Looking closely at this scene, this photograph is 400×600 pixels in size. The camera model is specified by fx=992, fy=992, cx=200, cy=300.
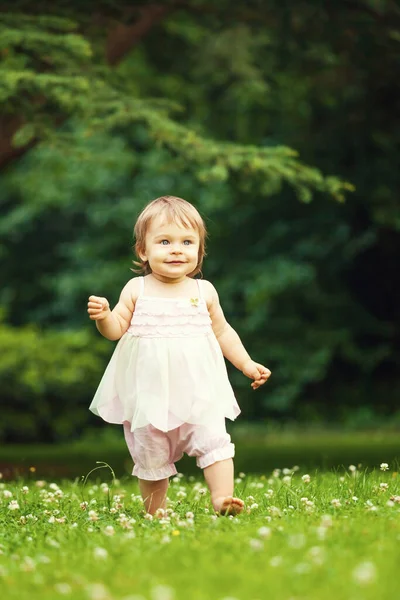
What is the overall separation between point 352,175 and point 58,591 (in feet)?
56.0

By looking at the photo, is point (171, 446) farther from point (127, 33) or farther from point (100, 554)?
point (127, 33)

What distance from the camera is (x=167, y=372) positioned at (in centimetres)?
541

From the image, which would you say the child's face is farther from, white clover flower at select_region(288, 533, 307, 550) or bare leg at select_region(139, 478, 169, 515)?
white clover flower at select_region(288, 533, 307, 550)

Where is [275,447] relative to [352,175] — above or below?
below

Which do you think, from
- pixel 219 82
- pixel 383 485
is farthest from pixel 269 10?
pixel 383 485

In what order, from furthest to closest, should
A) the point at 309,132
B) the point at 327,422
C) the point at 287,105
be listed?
the point at 327,422, the point at 309,132, the point at 287,105

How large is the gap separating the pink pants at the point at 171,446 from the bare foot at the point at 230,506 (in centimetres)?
28

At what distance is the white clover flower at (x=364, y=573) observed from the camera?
3094 millimetres

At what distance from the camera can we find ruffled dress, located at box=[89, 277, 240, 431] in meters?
5.39

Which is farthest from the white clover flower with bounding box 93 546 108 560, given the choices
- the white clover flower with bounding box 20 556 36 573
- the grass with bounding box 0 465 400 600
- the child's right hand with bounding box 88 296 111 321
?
the child's right hand with bounding box 88 296 111 321

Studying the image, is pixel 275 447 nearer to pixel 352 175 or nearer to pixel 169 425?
pixel 352 175

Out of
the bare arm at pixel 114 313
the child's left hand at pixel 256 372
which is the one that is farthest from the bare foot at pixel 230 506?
the bare arm at pixel 114 313

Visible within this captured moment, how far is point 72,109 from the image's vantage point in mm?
9781

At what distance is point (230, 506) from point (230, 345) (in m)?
1.10
